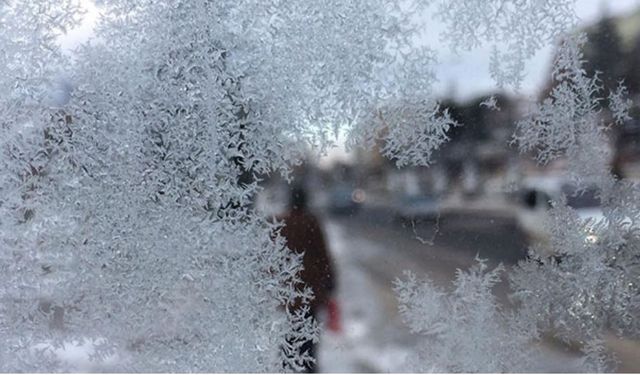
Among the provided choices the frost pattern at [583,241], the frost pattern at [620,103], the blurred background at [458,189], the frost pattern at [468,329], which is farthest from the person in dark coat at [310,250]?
the frost pattern at [620,103]

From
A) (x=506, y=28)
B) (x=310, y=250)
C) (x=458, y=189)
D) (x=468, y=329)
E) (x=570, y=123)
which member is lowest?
(x=468, y=329)

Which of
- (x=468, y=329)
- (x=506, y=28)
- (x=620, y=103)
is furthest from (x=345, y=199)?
(x=620, y=103)

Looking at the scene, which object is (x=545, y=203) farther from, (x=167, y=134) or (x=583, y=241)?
(x=167, y=134)

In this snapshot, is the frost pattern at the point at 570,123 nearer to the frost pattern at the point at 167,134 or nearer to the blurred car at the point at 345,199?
the frost pattern at the point at 167,134

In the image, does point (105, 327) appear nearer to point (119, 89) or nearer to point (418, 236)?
point (119, 89)

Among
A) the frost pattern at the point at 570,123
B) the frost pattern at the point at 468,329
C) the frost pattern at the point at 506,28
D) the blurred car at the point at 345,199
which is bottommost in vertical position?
the frost pattern at the point at 468,329

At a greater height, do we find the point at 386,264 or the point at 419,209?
the point at 419,209
